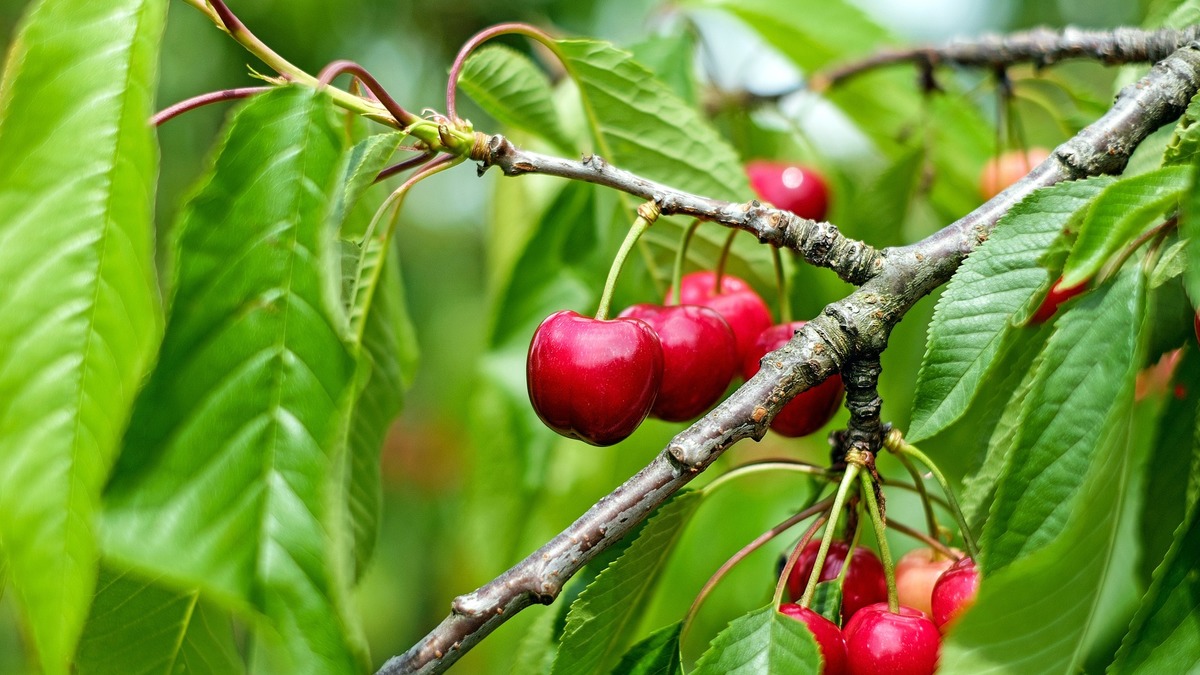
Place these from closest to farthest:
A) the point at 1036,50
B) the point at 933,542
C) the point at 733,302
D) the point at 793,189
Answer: the point at 933,542 < the point at 733,302 < the point at 1036,50 < the point at 793,189

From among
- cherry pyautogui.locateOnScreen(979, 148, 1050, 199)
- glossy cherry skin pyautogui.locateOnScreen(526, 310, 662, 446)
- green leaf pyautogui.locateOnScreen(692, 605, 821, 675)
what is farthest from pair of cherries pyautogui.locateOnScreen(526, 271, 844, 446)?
cherry pyautogui.locateOnScreen(979, 148, 1050, 199)

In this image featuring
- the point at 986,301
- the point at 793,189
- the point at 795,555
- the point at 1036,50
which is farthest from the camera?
the point at 793,189

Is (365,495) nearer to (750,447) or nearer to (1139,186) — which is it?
(1139,186)

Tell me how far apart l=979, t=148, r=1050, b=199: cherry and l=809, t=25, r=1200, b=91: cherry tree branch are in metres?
0.15

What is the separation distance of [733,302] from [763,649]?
469mm

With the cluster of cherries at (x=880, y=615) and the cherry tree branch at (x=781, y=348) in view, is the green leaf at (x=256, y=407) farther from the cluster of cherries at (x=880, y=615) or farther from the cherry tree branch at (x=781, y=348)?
the cluster of cherries at (x=880, y=615)

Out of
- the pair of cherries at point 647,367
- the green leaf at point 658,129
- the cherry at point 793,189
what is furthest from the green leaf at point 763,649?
the cherry at point 793,189

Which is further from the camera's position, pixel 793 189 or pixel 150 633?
pixel 793 189

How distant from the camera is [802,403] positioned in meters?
1.01

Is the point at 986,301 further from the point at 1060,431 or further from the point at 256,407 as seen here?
the point at 256,407

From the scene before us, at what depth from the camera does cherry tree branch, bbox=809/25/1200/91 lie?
1202 mm

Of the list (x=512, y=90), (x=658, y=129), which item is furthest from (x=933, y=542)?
(x=512, y=90)

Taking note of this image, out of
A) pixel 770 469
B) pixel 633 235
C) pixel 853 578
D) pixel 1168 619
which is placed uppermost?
pixel 633 235

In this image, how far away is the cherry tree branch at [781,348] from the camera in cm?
79
